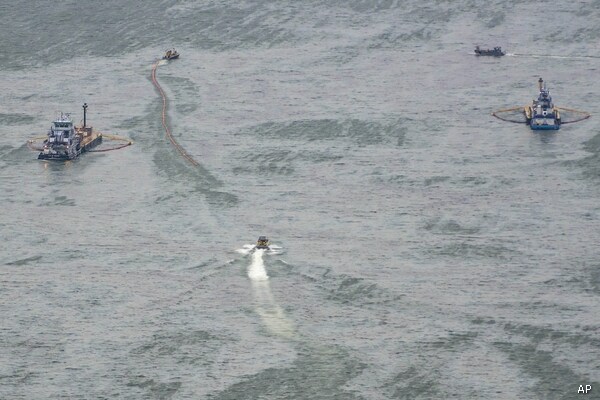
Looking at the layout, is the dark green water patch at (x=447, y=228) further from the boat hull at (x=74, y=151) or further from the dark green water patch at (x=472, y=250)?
the boat hull at (x=74, y=151)

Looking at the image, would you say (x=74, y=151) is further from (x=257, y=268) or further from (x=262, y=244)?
(x=257, y=268)

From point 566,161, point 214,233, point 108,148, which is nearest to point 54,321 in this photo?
point 214,233

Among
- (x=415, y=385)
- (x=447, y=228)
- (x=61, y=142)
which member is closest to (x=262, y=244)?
(x=447, y=228)

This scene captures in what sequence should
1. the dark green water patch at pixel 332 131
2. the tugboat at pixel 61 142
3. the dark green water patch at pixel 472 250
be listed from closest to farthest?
the dark green water patch at pixel 472 250, the tugboat at pixel 61 142, the dark green water patch at pixel 332 131

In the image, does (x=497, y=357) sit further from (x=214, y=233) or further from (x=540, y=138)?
(x=540, y=138)

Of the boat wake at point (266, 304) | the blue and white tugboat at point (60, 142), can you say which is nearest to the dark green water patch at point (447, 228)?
the boat wake at point (266, 304)

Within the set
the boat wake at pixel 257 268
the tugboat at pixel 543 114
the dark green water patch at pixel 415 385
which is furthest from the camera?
the tugboat at pixel 543 114
